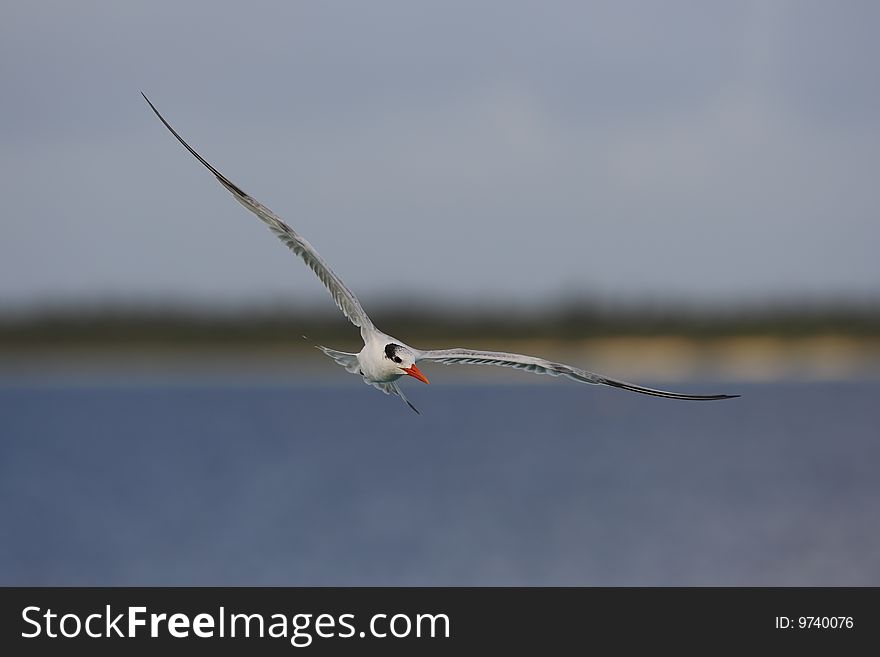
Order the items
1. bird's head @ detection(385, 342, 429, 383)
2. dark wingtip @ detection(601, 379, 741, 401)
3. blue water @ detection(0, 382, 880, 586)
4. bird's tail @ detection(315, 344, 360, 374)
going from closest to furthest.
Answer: dark wingtip @ detection(601, 379, 741, 401) → bird's head @ detection(385, 342, 429, 383) → bird's tail @ detection(315, 344, 360, 374) → blue water @ detection(0, 382, 880, 586)

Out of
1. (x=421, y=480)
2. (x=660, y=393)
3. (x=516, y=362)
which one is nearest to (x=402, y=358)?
(x=516, y=362)

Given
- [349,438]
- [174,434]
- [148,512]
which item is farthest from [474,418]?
[148,512]

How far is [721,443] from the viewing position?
65.4m

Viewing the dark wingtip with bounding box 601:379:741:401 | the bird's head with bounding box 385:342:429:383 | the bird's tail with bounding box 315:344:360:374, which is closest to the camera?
the dark wingtip with bounding box 601:379:741:401

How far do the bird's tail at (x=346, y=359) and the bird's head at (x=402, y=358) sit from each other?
0.84 meters

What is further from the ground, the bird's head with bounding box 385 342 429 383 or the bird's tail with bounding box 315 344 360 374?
the bird's tail with bounding box 315 344 360 374

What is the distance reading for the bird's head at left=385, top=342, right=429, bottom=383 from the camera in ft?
40.2

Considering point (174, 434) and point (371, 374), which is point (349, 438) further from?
point (371, 374)

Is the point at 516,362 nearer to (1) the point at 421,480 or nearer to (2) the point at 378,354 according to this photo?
(2) the point at 378,354

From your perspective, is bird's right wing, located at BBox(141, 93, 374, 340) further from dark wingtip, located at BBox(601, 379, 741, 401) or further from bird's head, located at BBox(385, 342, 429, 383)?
dark wingtip, located at BBox(601, 379, 741, 401)

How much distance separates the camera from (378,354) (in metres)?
12.5

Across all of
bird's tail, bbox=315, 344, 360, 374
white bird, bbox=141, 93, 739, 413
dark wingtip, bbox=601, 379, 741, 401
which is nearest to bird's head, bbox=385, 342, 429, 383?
white bird, bbox=141, 93, 739, 413

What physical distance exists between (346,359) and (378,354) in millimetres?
915

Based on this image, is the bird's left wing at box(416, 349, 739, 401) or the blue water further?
the blue water
